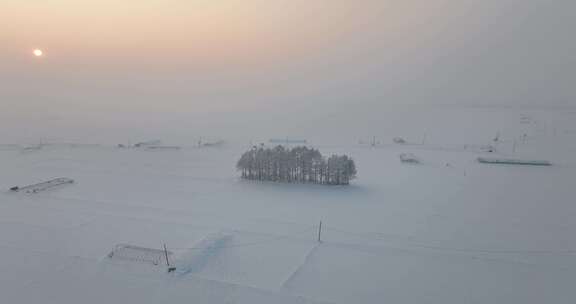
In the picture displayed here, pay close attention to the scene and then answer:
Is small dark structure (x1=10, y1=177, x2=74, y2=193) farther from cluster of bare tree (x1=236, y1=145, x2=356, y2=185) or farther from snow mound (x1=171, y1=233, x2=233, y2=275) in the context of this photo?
snow mound (x1=171, y1=233, x2=233, y2=275)

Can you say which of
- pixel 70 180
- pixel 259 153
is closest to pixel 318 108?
pixel 259 153

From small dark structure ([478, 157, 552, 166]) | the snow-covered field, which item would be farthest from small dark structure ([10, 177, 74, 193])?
small dark structure ([478, 157, 552, 166])

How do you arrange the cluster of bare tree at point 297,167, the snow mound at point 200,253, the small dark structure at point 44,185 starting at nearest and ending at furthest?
the snow mound at point 200,253 → the small dark structure at point 44,185 → the cluster of bare tree at point 297,167

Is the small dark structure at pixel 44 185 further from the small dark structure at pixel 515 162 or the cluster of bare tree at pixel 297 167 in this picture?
the small dark structure at pixel 515 162

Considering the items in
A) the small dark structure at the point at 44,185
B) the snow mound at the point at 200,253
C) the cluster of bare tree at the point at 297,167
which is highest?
the cluster of bare tree at the point at 297,167

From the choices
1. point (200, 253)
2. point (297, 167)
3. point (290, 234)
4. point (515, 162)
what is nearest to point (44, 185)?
point (200, 253)

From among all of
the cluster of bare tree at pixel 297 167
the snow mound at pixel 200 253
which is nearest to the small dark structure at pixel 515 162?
the cluster of bare tree at pixel 297 167

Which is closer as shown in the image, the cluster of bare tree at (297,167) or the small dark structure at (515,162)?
the cluster of bare tree at (297,167)
